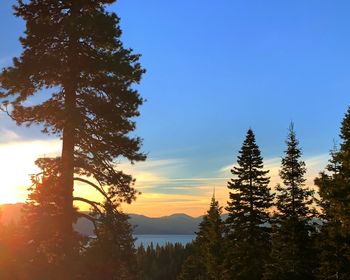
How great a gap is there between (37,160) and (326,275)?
2357 centimetres

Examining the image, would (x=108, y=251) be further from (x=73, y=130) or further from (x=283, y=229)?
(x=283, y=229)

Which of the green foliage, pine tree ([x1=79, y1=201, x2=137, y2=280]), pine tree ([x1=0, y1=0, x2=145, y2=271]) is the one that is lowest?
the green foliage

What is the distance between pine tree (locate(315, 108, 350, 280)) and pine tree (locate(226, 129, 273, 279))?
5593 mm

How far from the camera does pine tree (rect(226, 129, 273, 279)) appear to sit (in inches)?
1518

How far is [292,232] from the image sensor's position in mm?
35625

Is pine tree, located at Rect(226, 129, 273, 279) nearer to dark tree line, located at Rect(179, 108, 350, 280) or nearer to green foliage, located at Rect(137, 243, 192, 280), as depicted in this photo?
dark tree line, located at Rect(179, 108, 350, 280)

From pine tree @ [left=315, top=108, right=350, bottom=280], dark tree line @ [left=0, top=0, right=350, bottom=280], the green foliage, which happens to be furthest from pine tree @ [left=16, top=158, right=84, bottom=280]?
the green foliage

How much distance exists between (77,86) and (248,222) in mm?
26465

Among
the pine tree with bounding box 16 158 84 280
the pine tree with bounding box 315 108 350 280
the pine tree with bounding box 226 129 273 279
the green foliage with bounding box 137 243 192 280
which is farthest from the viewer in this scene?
the green foliage with bounding box 137 243 192 280

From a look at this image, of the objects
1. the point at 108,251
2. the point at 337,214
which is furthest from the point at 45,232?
the point at 337,214

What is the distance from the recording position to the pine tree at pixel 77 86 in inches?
640

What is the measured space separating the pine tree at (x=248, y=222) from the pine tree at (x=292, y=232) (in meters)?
1.76

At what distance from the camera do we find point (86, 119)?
16.6 metres

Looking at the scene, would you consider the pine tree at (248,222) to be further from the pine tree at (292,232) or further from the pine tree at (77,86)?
the pine tree at (77,86)
